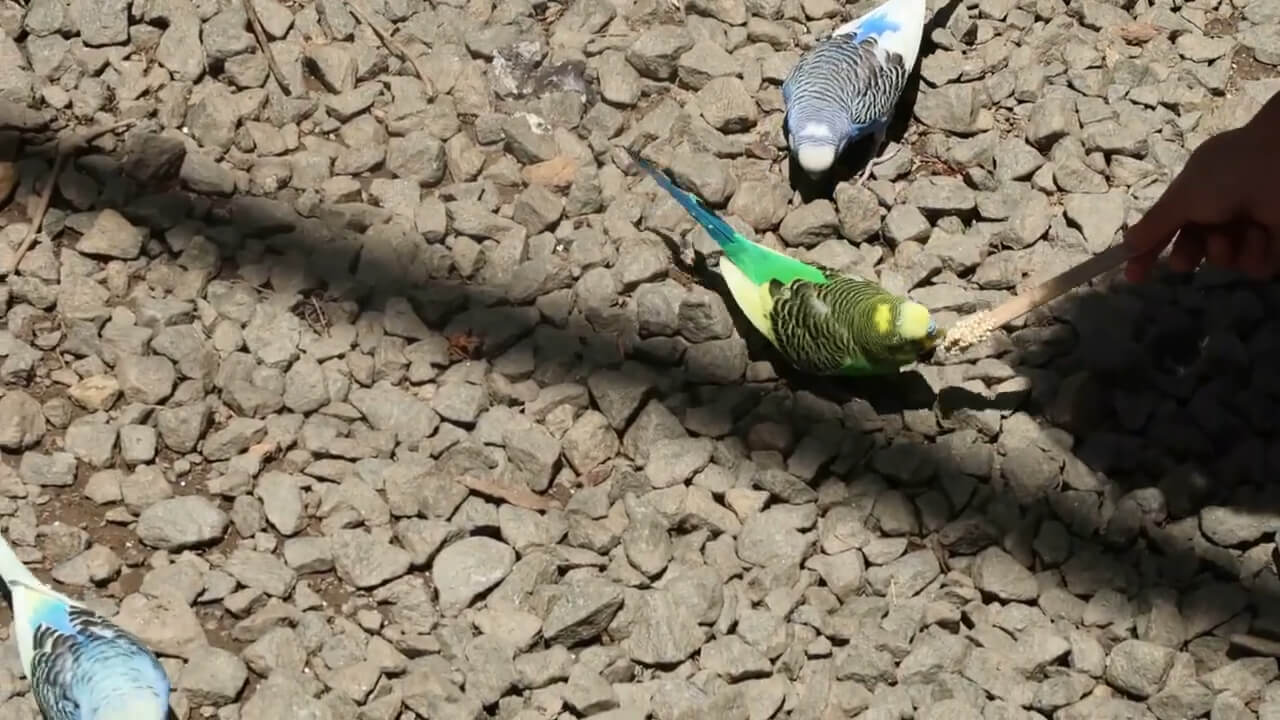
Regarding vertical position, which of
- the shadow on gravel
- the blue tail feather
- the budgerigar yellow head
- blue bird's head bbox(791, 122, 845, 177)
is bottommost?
the shadow on gravel

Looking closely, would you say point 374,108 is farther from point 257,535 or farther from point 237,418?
point 257,535

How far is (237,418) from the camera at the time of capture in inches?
127

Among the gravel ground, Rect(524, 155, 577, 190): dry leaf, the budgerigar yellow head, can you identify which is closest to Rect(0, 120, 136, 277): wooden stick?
the gravel ground

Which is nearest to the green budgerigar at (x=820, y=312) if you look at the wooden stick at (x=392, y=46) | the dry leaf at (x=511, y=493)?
the dry leaf at (x=511, y=493)

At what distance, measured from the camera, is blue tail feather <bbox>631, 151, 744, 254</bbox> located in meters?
3.41

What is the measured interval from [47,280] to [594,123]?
1365mm

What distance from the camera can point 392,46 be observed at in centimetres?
395

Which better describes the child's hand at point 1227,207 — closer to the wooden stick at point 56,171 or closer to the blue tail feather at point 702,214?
the blue tail feather at point 702,214

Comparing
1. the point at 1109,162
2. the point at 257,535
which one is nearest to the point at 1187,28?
the point at 1109,162

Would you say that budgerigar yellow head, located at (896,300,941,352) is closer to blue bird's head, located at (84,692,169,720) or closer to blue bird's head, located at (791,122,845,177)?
blue bird's head, located at (791,122,845,177)

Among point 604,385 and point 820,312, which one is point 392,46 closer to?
point 604,385

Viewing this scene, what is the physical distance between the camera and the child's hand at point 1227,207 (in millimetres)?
2670

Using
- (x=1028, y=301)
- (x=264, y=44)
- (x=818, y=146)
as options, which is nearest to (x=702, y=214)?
(x=818, y=146)

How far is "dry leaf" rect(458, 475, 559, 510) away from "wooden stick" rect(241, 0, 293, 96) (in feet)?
4.18
